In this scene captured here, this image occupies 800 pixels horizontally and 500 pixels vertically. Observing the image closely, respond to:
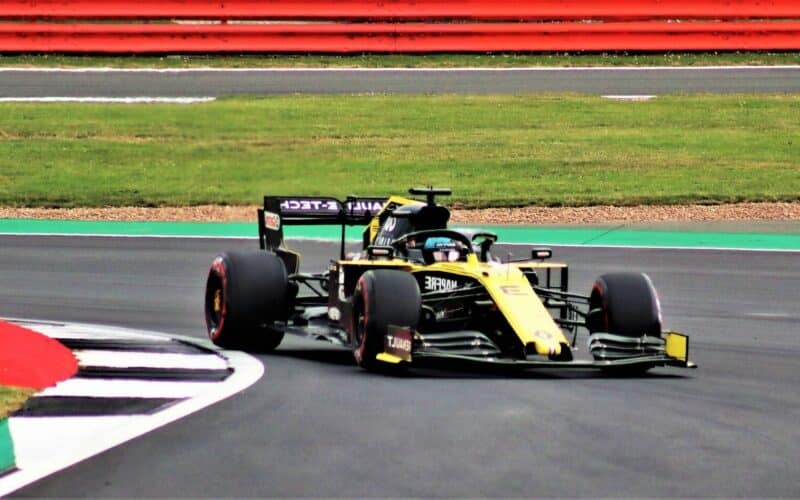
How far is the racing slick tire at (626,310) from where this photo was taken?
12.3 m

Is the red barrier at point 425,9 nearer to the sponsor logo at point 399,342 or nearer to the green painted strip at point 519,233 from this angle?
the green painted strip at point 519,233

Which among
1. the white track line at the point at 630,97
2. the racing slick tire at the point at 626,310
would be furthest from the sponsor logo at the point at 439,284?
the white track line at the point at 630,97

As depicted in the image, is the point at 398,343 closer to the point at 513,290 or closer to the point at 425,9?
the point at 513,290

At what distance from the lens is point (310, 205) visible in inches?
575

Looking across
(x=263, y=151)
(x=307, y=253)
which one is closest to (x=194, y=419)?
(x=307, y=253)

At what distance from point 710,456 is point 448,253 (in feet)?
13.4

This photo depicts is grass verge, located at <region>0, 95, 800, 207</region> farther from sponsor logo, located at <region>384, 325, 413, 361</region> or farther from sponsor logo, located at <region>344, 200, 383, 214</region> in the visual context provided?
sponsor logo, located at <region>384, 325, 413, 361</region>

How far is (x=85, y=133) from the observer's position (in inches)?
1087

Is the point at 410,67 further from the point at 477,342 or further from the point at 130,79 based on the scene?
the point at 477,342

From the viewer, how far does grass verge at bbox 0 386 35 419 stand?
32.1ft

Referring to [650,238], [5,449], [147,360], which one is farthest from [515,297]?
[650,238]

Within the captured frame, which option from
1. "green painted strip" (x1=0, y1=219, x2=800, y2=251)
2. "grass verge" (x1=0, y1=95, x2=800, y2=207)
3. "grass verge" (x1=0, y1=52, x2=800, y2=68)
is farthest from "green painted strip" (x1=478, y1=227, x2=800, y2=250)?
"grass verge" (x1=0, y1=52, x2=800, y2=68)

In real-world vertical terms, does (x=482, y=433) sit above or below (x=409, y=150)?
below

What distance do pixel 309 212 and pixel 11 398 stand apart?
4.79m
